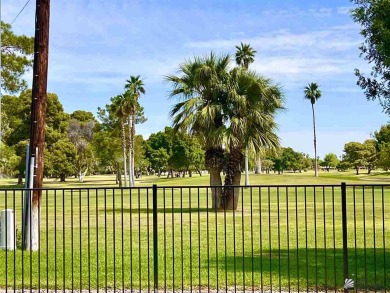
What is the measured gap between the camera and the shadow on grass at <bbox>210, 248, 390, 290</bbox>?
8.74 meters

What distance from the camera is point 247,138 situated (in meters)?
28.1

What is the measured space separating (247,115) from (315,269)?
18437mm

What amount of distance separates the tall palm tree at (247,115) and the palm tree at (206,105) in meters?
0.53

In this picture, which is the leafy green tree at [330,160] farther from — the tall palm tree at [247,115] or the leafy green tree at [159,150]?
the tall palm tree at [247,115]

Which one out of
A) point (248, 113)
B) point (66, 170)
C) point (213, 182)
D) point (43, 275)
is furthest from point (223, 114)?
point (66, 170)

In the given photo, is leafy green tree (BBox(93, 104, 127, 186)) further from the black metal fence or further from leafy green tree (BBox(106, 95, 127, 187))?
the black metal fence

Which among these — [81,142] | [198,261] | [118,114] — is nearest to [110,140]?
[118,114]

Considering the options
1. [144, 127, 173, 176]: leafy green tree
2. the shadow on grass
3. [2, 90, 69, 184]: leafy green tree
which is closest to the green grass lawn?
the shadow on grass

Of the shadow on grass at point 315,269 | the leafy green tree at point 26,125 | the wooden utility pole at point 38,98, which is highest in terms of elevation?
the leafy green tree at point 26,125

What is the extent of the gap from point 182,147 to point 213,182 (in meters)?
73.0

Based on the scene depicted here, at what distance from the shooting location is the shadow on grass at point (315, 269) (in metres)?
8.74

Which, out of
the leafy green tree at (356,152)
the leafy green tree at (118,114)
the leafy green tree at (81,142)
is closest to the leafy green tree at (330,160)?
the leafy green tree at (356,152)

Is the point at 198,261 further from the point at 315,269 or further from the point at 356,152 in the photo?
the point at 356,152

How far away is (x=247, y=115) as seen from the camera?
93.0ft
